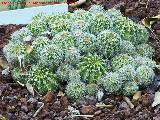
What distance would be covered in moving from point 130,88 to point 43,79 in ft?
1.88

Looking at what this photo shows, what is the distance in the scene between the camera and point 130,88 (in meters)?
3.66

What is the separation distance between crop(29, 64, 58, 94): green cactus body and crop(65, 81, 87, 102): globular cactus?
107 millimetres

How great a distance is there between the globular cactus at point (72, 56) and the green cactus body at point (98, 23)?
241mm

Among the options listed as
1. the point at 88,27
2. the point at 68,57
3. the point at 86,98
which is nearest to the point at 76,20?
the point at 88,27

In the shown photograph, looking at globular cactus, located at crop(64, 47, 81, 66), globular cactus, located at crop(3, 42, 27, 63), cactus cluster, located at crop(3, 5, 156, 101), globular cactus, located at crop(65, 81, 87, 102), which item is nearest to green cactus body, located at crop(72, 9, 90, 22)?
cactus cluster, located at crop(3, 5, 156, 101)

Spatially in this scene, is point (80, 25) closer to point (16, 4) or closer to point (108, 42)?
point (108, 42)

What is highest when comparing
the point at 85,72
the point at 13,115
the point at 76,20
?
the point at 76,20

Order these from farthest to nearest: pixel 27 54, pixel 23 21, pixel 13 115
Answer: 1. pixel 23 21
2. pixel 27 54
3. pixel 13 115

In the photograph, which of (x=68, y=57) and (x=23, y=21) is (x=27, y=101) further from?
(x=23, y=21)

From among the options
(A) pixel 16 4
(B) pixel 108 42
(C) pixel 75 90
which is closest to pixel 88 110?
(C) pixel 75 90

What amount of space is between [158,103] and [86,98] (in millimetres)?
461

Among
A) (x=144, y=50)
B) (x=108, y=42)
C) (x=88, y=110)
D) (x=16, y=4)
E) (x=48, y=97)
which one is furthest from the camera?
(x=16, y=4)

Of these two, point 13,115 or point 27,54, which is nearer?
point 13,115

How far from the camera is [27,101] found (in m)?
3.67
